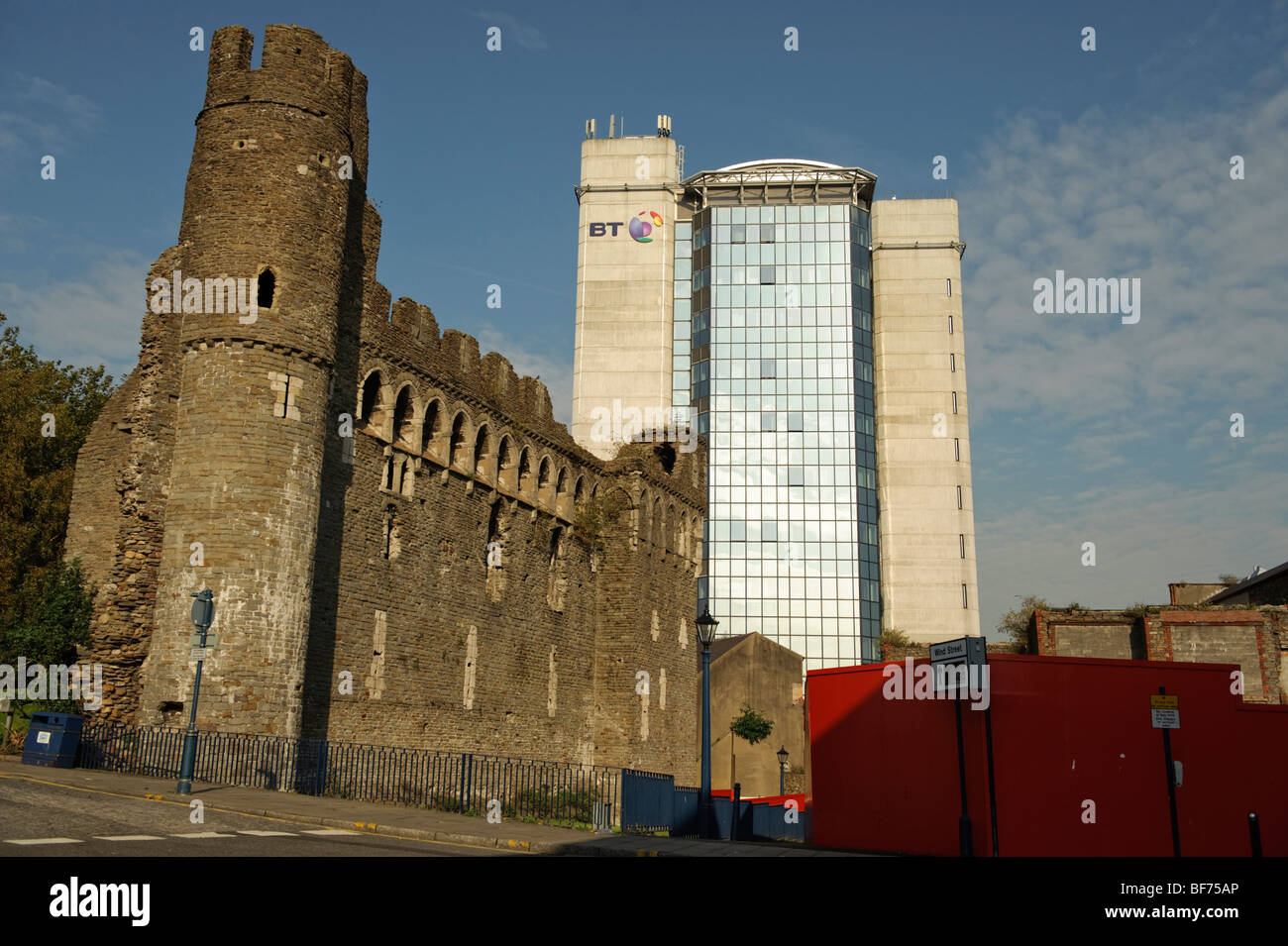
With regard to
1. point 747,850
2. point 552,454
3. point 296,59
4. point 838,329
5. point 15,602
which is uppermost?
point 838,329

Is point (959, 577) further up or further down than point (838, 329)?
further down

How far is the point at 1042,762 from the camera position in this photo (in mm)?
16312

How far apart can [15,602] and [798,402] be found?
60.4m

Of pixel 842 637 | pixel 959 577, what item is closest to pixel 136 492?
pixel 842 637

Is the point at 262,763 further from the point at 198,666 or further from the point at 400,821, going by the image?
the point at 400,821

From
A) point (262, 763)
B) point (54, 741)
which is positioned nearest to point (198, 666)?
point (262, 763)

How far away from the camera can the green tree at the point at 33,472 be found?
31438 mm

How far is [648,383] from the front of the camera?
8444 cm

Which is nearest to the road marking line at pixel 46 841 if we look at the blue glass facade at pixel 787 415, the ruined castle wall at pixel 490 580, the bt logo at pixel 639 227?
the ruined castle wall at pixel 490 580

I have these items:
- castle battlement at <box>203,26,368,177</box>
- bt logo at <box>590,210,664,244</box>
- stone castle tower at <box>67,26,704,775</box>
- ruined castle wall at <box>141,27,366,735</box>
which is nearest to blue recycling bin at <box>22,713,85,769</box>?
stone castle tower at <box>67,26,704,775</box>

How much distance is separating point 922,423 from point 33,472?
66.9 m

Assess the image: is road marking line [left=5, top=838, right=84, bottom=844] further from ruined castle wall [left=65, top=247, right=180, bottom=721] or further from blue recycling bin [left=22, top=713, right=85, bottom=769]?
ruined castle wall [left=65, top=247, right=180, bottom=721]
